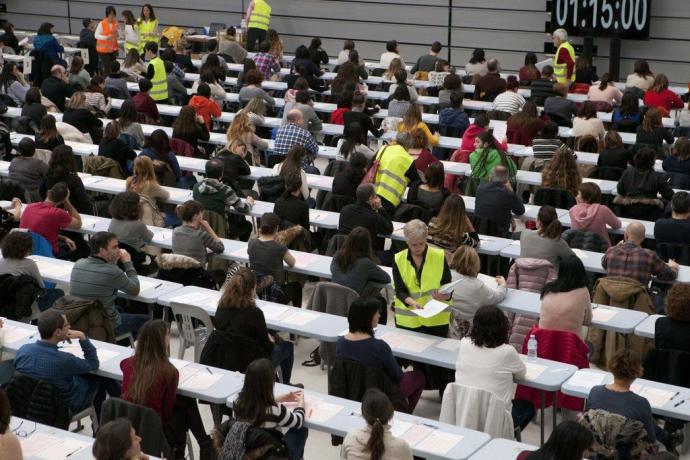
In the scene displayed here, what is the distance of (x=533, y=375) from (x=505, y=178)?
358cm

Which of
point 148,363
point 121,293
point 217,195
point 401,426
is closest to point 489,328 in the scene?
point 401,426

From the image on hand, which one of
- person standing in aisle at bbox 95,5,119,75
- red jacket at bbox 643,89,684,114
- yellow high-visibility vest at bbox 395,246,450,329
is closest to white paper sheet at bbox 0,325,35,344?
yellow high-visibility vest at bbox 395,246,450,329

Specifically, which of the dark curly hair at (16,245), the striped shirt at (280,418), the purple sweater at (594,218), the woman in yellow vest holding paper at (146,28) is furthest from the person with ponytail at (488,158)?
the woman in yellow vest holding paper at (146,28)

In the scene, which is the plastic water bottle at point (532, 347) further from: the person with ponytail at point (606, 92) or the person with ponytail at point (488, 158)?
the person with ponytail at point (606, 92)

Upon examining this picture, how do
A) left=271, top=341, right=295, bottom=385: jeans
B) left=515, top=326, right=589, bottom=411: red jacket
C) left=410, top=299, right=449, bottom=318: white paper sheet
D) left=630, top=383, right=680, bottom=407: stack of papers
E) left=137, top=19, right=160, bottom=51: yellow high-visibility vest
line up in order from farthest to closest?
left=137, top=19, right=160, bottom=51: yellow high-visibility vest < left=271, top=341, right=295, bottom=385: jeans < left=410, top=299, right=449, bottom=318: white paper sheet < left=515, top=326, right=589, bottom=411: red jacket < left=630, top=383, right=680, bottom=407: stack of papers

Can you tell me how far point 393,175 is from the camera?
10.0 meters

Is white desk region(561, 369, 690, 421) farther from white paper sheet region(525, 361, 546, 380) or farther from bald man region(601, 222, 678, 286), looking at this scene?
bald man region(601, 222, 678, 286)

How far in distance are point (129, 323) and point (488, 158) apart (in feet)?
14.1

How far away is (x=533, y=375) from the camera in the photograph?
6262mm

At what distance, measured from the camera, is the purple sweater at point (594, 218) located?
8.95m

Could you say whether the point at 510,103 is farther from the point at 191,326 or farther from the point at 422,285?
the point at 191,326

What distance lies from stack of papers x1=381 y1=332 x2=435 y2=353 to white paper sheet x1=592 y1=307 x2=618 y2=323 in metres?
1.18

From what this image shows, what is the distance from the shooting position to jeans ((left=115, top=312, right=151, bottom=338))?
24.8 feet

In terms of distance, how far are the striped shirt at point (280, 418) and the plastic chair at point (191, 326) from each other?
1.72 meters
